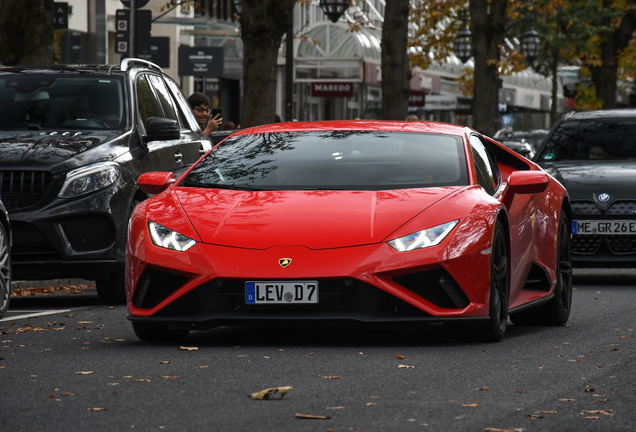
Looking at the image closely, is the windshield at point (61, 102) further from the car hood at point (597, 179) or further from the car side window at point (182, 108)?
the car hood at point (597, 179)

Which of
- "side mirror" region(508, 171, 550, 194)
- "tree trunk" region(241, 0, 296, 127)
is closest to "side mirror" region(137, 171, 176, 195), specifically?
"side mirror" region(508, 171, 550, 194)

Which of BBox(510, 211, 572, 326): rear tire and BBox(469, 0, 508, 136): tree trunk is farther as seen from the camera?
BBox(469, 0, 508, 136): tree trunk

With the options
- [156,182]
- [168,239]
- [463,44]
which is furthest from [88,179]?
[463,44]

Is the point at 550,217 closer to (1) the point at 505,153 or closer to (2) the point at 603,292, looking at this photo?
(1) the point at 505,153

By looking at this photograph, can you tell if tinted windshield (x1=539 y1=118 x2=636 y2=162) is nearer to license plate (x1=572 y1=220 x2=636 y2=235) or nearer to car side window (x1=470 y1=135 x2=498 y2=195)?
license plate (x1=572 y1=220 x2=636 y2=235)

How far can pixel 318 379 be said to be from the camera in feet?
19.9

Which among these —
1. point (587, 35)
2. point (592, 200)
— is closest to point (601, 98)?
point (587, 35)

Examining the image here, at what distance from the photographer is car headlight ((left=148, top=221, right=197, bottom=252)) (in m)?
7.25

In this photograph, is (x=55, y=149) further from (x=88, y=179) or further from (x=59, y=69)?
(x=59, y=69)

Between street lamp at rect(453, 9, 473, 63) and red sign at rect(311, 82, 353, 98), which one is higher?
street lamp at rect(453, 9, 473, 63)

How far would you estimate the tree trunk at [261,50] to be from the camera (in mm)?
19234

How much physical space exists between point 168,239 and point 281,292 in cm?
72

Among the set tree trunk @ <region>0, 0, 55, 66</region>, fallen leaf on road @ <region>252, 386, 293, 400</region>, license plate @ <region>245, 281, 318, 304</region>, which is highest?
tree trunk @ <region>0, 0, 55, 66</region>

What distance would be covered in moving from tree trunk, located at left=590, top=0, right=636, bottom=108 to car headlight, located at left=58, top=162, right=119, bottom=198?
32412 mm
